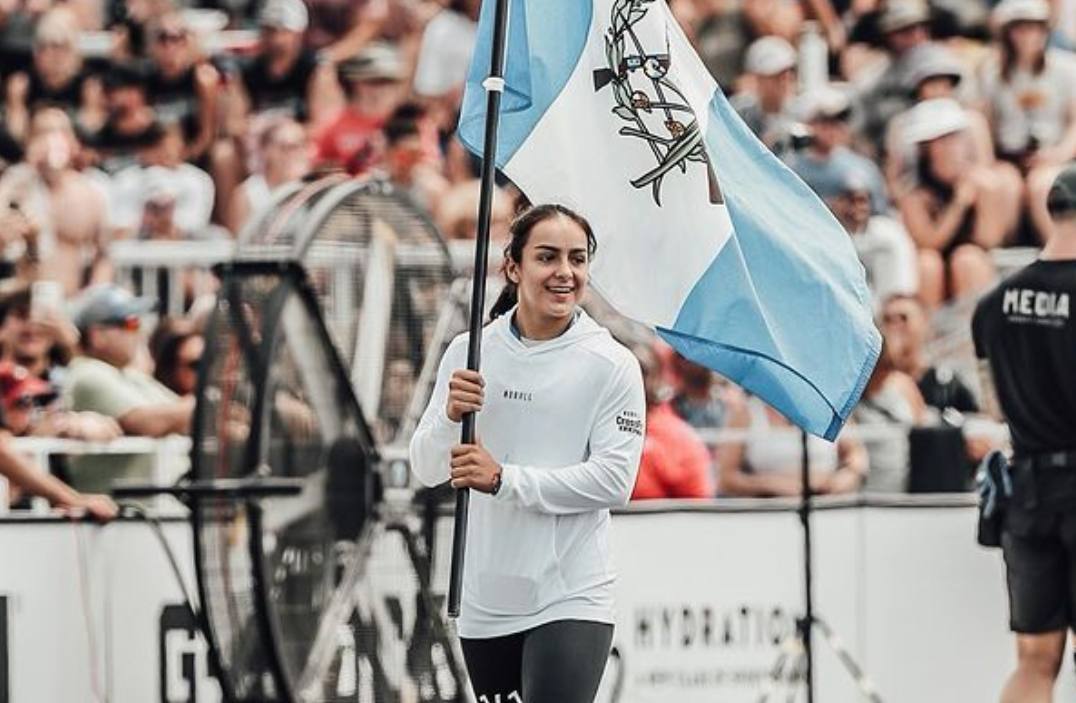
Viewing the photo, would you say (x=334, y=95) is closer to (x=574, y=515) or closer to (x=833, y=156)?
(x=833, y=156)

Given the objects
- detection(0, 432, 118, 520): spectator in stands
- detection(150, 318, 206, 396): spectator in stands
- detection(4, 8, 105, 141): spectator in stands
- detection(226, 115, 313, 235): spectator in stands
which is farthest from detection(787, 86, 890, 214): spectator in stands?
detection(0, 432, 118, 520): spectator in stands

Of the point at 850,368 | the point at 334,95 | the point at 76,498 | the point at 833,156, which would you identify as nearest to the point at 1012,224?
the point at 833,156

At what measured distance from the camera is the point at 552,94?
8.51 m

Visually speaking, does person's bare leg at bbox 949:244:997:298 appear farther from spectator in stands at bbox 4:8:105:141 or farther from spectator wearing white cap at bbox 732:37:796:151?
spectator in stands at bbox 4:8:105:141

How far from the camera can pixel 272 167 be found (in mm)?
15859

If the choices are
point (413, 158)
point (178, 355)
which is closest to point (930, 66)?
point (413, 158)

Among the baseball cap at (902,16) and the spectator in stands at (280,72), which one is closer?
the spectator in stands at (280,72)

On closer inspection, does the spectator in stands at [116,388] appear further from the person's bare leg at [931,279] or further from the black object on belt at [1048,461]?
the person's bare leg at [931,279]

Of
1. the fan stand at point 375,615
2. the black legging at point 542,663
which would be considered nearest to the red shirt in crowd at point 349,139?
the fan stand at point 375,615

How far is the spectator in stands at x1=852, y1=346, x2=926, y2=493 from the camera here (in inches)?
522

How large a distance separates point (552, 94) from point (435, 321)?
3228 mm

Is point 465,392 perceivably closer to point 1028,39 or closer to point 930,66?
point 930,66

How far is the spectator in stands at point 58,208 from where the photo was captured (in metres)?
14.9

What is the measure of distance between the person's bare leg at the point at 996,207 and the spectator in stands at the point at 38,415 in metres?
5.27
